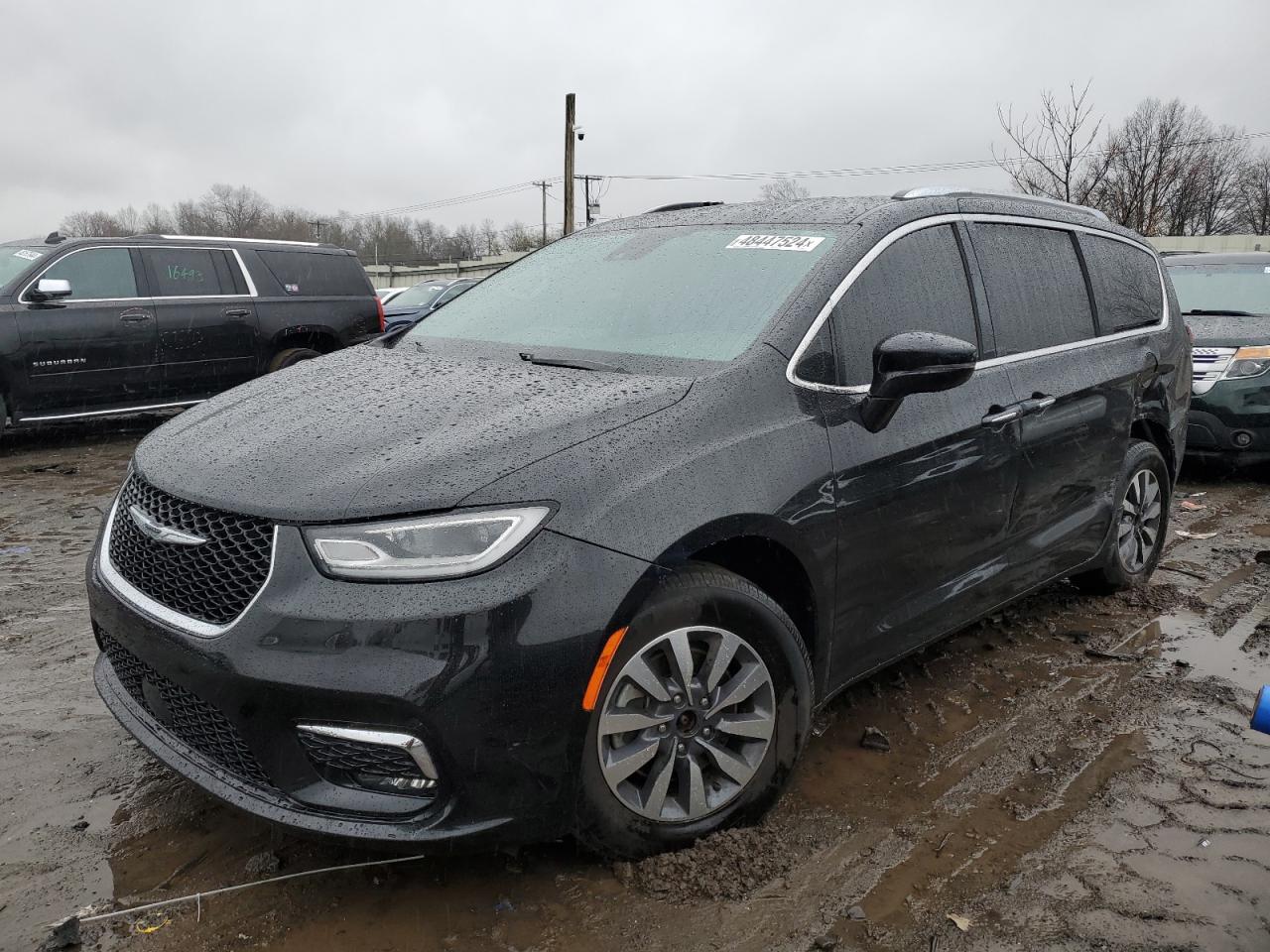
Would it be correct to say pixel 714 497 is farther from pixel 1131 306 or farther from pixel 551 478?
pixel 1131 306

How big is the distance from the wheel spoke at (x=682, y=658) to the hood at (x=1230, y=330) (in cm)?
655

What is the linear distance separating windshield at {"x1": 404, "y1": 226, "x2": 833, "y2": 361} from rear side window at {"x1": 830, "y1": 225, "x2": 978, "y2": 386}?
182 mm

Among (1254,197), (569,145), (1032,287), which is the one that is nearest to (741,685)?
(1032,287)

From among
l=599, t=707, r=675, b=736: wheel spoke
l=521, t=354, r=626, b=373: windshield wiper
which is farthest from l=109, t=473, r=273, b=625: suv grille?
l=521, t=354, r=626, b=373: windshield wiper

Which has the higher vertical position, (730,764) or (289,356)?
(289,356)

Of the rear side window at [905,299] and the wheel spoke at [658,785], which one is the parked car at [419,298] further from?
the wheel spoke at [658,785]

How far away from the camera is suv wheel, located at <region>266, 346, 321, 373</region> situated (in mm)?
9594

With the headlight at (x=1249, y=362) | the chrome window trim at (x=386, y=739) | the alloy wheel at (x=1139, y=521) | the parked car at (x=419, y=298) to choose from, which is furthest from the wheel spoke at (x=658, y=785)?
the parked car at (x=419, y=298)

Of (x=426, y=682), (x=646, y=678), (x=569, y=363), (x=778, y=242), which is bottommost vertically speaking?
(x=646, y=678)

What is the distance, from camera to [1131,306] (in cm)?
442

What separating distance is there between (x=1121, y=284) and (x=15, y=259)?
9.09 meters

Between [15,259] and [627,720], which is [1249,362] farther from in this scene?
[15,259]

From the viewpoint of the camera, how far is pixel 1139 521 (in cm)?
471

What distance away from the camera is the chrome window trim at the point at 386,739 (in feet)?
6.98
